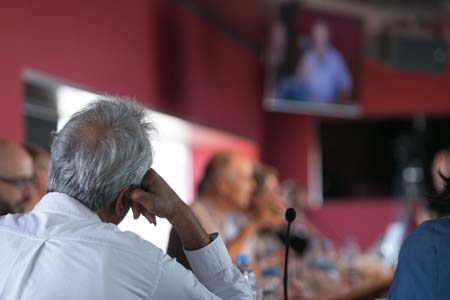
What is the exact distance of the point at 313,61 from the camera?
22.7 ft

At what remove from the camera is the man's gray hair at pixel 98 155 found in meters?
1.69

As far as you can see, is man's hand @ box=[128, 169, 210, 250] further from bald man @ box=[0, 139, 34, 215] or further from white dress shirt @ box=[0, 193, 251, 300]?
bald man @ box=[0, 139, 34, 215]

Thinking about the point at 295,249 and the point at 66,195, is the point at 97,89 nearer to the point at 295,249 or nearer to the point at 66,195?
the point at 295,249

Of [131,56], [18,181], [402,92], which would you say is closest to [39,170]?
[18,181]

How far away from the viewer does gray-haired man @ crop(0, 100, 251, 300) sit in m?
1.65

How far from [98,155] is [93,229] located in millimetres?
138

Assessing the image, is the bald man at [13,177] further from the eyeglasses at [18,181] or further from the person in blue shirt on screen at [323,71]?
the person in blue shirt on screen at [323,71]

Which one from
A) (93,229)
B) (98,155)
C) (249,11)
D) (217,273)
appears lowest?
(217,273)

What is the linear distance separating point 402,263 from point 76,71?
Answer: 2.77 metres

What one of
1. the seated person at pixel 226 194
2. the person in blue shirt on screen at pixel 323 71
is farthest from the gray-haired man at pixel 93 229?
the person in blue shirt on screen at pixel 323 71

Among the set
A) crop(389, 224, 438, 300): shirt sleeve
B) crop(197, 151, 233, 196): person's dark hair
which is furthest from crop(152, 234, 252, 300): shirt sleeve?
crop(197, 151, 233, 196): person's dark hair

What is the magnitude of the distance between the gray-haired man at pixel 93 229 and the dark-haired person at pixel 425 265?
418 millimetres

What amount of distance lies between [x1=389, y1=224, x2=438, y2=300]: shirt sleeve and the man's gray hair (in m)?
0.59

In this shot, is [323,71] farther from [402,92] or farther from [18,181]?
[18,181]
